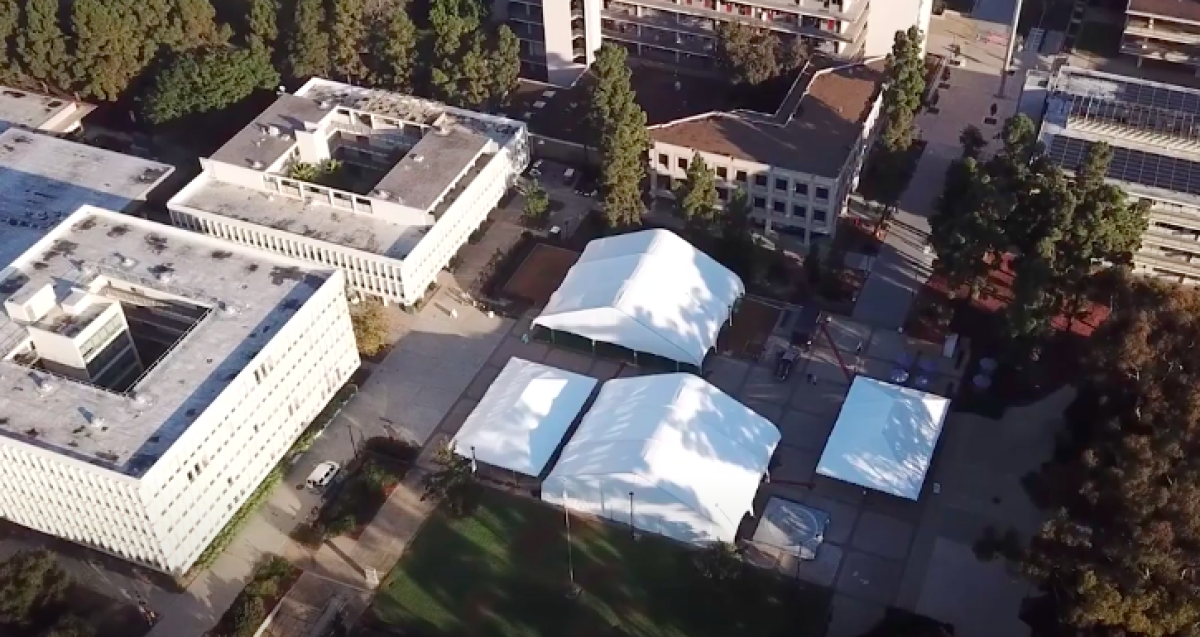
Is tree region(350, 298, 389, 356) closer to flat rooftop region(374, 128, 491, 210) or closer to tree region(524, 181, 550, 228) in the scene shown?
flat rooftop region(374, 128, 491, 210)

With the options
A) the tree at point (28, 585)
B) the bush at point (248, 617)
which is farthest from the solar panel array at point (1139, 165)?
the tree at point (28, 585)

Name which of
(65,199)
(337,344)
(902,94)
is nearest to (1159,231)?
(902,94)

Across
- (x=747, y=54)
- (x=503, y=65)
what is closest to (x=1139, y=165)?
(x=747, y=54)

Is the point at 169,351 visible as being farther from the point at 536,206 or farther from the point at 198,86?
the point at 198,86

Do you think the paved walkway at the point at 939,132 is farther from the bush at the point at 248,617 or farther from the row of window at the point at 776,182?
the bush at the point at 248,617

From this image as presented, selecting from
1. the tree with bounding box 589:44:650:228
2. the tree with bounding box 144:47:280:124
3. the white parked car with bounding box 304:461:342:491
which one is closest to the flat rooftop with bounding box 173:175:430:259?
the tree with bounding box 144:47:280:124
